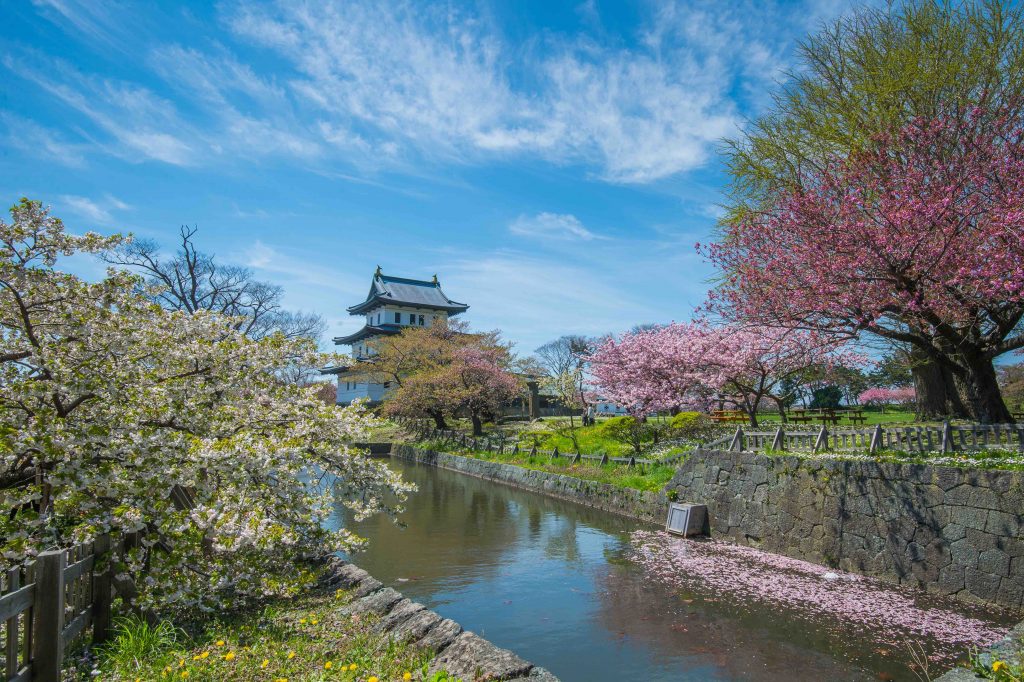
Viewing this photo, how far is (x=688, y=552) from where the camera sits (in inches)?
470

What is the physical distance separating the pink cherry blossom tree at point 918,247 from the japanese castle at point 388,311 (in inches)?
1724

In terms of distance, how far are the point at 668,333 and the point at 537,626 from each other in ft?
57.3

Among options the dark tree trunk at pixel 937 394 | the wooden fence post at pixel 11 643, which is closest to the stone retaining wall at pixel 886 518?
the dark tree trunk at pixel 937 394

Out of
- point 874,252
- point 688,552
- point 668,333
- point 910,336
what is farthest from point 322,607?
point 668,333

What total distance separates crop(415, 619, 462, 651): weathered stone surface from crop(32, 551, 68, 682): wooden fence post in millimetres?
2697

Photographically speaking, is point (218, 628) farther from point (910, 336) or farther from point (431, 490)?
point (431, 490)

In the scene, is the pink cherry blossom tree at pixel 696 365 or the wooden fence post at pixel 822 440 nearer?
the wooden fence post at pixel 822 440

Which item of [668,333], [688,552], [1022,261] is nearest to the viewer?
[1022,261]

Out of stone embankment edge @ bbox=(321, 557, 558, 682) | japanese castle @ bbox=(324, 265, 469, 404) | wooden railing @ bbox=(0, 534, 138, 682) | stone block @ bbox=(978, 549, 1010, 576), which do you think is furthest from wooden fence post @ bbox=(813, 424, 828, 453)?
japanese castle @ bbox=(324, 265, 469, 404)

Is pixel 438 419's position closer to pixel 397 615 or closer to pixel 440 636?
pixel 397 615

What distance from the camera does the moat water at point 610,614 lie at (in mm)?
6738

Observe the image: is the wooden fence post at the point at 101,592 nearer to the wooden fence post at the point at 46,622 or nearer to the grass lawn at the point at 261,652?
the grass lawn at the point at 261,652

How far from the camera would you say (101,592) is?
5.06m

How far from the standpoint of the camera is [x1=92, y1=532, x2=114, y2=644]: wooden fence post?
16.5ft
